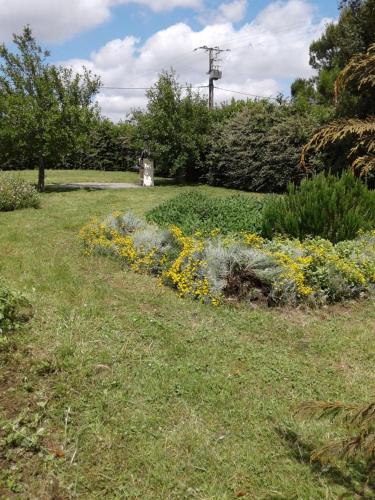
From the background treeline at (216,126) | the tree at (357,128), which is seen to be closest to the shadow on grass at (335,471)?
the tree at (357,128)

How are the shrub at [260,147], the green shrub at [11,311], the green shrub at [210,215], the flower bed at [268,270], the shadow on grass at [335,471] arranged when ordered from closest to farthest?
the shadow on grass at [335,471] → the green shrub at [11,311] → the flower bed at [268,270] → the green shrub at [210,215] → the shrub at [260,147]

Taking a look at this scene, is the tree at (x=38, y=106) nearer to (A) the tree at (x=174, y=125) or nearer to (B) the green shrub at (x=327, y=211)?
(A) the tree at (x=174, y=125)

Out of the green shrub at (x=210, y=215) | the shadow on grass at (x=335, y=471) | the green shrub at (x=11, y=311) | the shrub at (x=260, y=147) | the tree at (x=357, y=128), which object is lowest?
the shadow on grass at (x=335, y=471)

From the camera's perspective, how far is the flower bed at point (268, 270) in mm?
4637

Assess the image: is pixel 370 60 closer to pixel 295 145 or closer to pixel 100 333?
pixel 100 333

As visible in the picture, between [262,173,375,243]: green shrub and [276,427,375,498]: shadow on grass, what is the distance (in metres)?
3.93

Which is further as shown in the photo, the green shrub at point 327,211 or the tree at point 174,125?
the tree at point 174,125

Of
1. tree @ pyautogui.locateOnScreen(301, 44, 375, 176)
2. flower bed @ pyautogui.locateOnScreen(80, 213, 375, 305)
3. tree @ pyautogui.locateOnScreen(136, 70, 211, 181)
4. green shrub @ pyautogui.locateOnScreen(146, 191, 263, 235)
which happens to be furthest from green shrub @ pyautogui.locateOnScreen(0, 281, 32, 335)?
tree @ pyautogui.locateOnScreen(136, 70, 211, 181)

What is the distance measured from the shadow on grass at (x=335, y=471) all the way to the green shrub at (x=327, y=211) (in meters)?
3.93

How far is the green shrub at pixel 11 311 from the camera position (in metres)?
3.54

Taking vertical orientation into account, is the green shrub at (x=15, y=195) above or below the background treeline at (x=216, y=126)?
below

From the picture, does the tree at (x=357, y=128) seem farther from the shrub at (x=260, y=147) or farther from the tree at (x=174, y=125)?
the tree at (x=174, y=125)

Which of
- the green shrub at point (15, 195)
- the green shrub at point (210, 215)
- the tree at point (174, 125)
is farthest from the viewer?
the tree at point (174, 125)

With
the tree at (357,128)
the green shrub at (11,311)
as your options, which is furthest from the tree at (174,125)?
the tree at (357,128)
